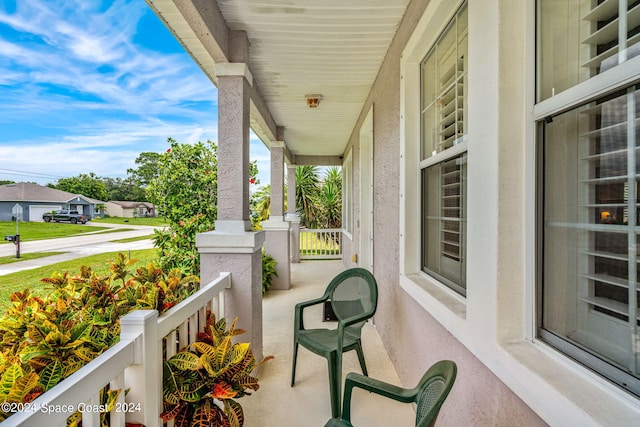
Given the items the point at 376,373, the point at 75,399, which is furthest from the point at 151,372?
the point at 376,373

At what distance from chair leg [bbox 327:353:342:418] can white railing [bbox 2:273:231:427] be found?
2.71 ft

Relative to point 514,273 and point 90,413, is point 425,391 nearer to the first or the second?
point 514,273

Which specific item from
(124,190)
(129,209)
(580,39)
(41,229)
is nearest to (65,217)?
(41,229)

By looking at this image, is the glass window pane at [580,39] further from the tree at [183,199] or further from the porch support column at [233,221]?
the tree at [183,199]

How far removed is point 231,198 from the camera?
2.36 m

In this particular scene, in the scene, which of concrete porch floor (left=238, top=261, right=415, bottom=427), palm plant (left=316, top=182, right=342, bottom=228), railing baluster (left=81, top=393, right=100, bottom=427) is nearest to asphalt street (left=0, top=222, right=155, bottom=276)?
railing baluster (left=81, top=393, right=100, bottom=427)

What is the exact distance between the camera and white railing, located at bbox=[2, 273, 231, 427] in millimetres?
774

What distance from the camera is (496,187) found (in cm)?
107

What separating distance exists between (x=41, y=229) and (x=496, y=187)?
2627mm

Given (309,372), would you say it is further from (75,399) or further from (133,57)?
(133,57)

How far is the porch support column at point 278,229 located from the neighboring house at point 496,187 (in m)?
2.59

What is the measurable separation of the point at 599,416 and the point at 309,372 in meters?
2.14

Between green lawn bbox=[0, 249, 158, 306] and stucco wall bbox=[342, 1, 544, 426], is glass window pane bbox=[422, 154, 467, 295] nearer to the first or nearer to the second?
stucco wall bbox=[342, 1, 544, 426]

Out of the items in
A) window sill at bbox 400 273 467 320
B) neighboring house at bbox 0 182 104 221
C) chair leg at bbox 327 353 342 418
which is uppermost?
neighboring house at bbox 0 182 104 221
